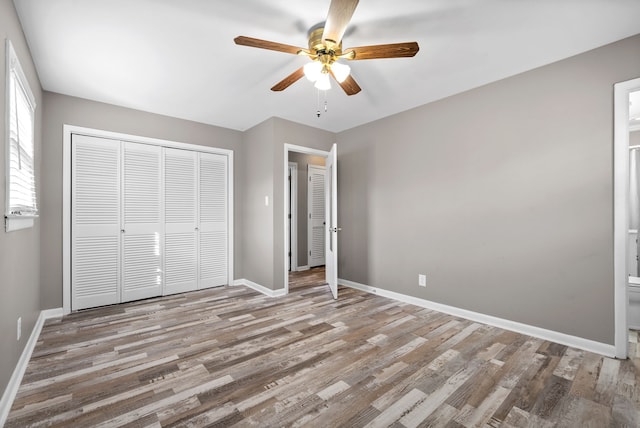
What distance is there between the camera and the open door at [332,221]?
381 cm

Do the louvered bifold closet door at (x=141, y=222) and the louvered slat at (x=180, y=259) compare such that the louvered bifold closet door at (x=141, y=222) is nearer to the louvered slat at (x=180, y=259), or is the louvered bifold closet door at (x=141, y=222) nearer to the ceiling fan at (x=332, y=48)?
the louvered slat at (x=180, y=259)

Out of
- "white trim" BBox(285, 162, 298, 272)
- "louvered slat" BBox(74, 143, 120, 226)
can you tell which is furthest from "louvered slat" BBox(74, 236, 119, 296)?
"white trim" BBox(285, 162, 298, 272)

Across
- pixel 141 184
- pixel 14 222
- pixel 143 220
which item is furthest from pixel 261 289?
pixel 14 222

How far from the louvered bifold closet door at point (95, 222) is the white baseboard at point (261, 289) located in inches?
62.6

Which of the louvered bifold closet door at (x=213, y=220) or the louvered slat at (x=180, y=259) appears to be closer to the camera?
the louvered slat at (x=180, y=259)

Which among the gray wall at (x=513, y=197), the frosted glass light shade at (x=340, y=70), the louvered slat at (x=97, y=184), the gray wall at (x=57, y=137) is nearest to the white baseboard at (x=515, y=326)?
the gray wall at (x=513, y=197)

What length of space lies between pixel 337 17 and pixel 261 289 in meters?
3.42

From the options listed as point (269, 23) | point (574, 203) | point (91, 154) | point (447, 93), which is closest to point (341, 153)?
point (447, 93)

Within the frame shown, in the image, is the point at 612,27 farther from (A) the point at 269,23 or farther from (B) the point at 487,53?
(A) the point at 269,23

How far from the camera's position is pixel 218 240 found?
14.3ft

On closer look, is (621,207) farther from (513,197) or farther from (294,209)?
(294,209)

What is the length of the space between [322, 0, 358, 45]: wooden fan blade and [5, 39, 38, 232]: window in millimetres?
1924

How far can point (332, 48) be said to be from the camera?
Answer: 2.01 m

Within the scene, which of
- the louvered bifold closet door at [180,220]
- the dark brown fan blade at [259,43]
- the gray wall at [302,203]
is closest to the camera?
the dark brown fan blade at [259,43]
